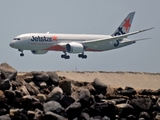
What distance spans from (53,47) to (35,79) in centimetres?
4201

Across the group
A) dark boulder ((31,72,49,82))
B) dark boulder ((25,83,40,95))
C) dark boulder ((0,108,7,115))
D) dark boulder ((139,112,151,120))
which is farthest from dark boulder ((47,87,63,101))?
dark boulder ((139,112,151,120))

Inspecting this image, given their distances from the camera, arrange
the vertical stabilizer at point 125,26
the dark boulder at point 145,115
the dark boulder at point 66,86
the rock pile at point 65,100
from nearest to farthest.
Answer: the rock pile at point 65,100 → the dark boulder at point 145,115 → the dark boulder at point 66,86 → the vertical stabilizer at point 125,26

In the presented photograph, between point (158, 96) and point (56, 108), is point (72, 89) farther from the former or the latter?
point (158, 96)

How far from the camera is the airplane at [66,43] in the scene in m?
64.0

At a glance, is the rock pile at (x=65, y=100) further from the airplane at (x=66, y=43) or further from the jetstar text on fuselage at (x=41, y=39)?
the jetstar text on fuselage at (x=41, y=39)

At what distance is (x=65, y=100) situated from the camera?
76.8 feet

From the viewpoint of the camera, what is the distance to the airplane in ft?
210

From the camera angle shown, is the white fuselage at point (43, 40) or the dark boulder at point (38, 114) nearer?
the dark boulder at point (38, 114)

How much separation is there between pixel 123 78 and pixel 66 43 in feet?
94.4

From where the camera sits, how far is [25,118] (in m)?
21.8

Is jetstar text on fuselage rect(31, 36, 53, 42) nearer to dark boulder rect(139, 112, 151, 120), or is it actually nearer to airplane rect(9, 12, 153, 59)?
airplane rect(9, 12, 153, 59)

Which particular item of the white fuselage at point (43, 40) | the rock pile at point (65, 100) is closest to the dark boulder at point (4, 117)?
the rock pile at point (65, 100)

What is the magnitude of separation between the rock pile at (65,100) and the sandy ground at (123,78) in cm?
952

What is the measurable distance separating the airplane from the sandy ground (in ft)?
75.8
